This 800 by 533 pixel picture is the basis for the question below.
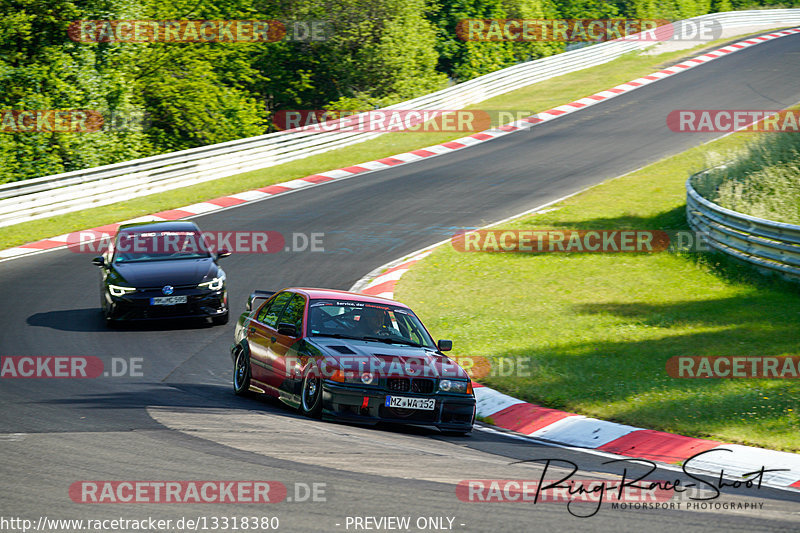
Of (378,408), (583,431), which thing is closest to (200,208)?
(378,408)

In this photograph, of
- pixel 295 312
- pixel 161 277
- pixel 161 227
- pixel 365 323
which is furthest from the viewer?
pixel 161 227

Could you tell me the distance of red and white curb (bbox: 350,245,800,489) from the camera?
27.4 ft

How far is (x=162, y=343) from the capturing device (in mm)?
13633

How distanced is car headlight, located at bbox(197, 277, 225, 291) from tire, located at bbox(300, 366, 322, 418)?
5264 mm

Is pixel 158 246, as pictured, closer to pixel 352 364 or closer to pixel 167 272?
pixel 167 272

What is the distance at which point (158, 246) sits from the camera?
15391mm

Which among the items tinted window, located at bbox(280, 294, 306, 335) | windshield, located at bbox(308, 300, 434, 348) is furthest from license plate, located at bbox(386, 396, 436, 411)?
tinted window, located at bbox(280, 294, 306, 335)

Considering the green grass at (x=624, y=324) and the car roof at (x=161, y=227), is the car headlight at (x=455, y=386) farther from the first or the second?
the car roof at (x=161, y=227)

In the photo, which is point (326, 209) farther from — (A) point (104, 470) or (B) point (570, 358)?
(A) point (104, 470)

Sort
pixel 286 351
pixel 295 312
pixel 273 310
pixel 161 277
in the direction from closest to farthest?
pixel 286 351 → pixel 295 312 → pixel 273 310 → pixel 161 277

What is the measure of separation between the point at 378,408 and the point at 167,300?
238 inches

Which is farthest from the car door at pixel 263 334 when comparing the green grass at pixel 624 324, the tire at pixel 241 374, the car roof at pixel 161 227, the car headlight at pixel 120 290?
the car roof at pixel 161 227

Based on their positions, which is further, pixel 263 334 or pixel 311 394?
pixel 263 334

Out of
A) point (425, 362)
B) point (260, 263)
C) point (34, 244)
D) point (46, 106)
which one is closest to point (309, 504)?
point (425, 362)
